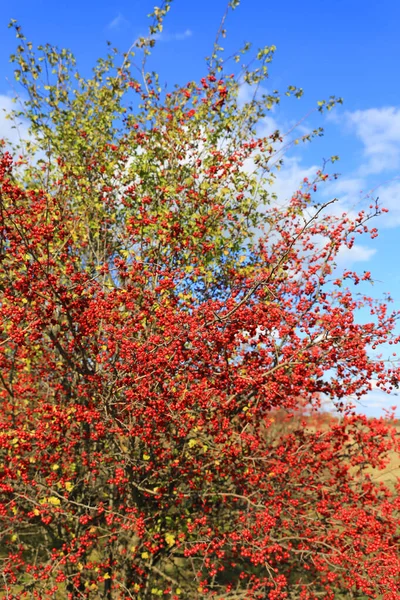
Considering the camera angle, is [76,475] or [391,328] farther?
[76,475]

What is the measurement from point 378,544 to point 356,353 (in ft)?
10.8

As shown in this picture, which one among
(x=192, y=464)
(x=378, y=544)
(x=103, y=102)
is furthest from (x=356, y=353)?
(x=103, y=102)

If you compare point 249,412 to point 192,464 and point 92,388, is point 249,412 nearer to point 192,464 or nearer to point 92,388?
point 192,464

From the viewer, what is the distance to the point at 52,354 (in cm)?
1152

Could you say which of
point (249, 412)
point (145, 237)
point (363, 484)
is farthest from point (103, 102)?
point (363, 484)

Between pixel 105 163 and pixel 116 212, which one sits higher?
pixel 105 163

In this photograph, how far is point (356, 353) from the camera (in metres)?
8.63

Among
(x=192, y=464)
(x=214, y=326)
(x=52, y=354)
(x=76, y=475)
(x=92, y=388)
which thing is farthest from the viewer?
(x=52, y=354)

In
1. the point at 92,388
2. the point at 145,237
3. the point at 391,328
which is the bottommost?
the point at 92,388

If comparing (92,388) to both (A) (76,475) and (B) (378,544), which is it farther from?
(B) (378,544)

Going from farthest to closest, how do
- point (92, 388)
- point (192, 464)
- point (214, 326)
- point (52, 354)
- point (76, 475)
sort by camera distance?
1. point (52, 354)
2. point (76, 475)
3. point (192, 464)
4. point (92, 388)
5. point (214, 326)

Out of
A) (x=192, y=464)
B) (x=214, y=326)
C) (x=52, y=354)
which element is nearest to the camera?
(x=214, y=326)

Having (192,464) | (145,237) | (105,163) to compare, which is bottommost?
(192,464)

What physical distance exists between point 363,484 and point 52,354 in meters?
7.60
